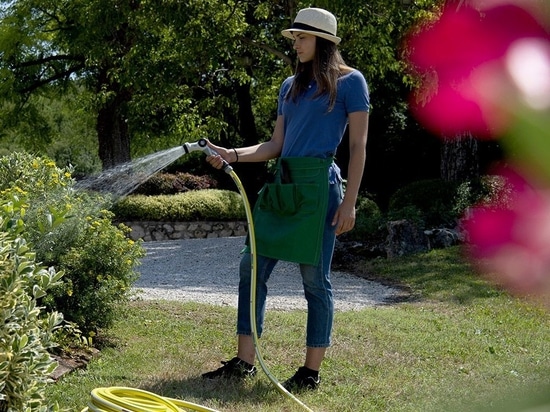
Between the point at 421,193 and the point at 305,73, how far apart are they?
8.46m

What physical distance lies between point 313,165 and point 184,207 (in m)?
12.3

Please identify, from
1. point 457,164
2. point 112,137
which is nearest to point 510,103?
point 457,164

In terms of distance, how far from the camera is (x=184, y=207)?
15.9 metres

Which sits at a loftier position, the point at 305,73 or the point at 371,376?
the point at 305,73

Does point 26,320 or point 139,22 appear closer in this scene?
point 26,320

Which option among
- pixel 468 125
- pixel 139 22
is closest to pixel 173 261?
pixel 139 22

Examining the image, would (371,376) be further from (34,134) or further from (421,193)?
(34,134)

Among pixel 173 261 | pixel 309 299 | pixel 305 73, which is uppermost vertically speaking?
pixel 305 73

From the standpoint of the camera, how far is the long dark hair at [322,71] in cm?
367

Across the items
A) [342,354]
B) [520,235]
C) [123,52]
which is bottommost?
[342,354]

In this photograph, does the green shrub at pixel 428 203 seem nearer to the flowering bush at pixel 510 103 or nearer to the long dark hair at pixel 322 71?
the long dark hair at pixel 322 71

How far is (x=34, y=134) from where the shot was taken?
64.0ft

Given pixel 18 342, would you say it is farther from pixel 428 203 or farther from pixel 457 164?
pixel 457 164

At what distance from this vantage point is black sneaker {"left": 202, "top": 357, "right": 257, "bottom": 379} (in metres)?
4.01
